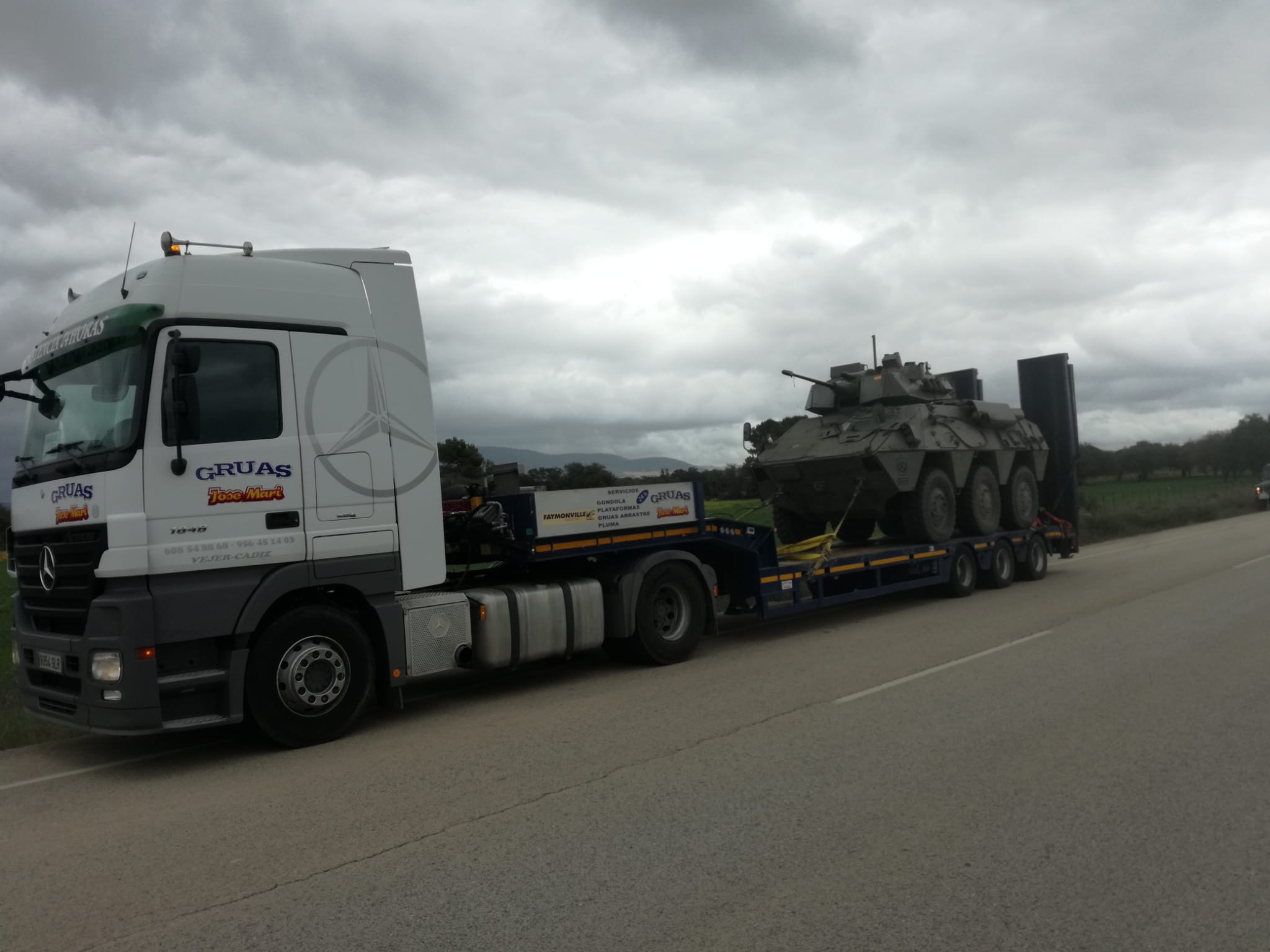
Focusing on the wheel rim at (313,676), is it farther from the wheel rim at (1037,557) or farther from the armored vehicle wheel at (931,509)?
the wheel rim at (1037,557)

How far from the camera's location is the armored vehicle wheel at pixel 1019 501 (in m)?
16.6

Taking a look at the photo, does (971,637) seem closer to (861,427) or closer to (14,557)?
(861,427)

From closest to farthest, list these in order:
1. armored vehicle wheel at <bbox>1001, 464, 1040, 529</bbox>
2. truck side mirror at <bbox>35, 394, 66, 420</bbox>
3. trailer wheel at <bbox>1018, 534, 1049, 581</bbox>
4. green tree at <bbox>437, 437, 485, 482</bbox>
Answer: truck side mirror at <bbox>35, 394, 66, 420</bbox>, green tree at <bbox>437, 437, 485, 482</bbox>, trailer wheel at <bbox>1018, 534, 1049, 581</bbox>, armored vehicle wheel at <bbox>1001, 464, 1040, 529</bbox>

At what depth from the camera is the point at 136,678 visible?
6.52 metres

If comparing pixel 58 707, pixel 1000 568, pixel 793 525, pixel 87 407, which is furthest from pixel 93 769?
pixel 1000 568

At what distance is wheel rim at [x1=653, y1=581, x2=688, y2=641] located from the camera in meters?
10.1

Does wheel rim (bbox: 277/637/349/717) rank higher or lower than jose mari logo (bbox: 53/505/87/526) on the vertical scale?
lower

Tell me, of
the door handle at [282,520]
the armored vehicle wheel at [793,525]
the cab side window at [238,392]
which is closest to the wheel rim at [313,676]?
the door handle at [282,520]

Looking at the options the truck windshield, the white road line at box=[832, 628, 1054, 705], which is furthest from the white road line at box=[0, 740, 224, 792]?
the white road line at box=[832, 628, 1054, 705]

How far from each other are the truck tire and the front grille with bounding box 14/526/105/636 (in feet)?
3.75

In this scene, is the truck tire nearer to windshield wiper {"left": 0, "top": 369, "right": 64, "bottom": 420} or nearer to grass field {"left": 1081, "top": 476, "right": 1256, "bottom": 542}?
windshield wiper {"left": 0, "top": 369, "right": 64, "bottom": 420}

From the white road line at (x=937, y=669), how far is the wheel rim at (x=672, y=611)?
2.41 metres

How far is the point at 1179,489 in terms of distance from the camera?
187 ft

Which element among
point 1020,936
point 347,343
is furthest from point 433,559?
point 1020,936
